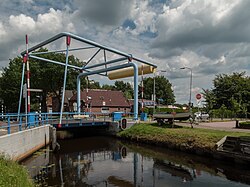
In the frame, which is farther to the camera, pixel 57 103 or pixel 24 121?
pixel 57 103

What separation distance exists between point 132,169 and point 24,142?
5.96 m

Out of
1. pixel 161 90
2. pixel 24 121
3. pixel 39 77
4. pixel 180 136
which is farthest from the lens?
pixel 161 90

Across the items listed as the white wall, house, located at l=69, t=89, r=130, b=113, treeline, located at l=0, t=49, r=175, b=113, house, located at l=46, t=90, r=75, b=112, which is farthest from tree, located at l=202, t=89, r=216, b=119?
the white wall

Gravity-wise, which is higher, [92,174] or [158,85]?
[158,85]

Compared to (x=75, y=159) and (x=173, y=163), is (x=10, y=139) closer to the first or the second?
(x=75, y=159)

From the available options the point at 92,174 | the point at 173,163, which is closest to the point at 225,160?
the point at 173,163

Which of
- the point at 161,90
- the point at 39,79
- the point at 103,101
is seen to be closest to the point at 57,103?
the point at 103,101

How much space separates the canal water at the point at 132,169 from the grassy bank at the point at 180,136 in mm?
585

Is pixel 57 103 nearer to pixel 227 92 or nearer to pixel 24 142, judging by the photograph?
pixel 227 92

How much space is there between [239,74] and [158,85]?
31102 millimetres

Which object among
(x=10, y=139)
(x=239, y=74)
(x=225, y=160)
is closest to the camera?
(x=10, y=139)

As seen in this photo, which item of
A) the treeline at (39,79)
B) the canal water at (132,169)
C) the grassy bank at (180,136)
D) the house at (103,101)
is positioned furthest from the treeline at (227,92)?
the canal water at (132,169)

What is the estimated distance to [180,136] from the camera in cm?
1673

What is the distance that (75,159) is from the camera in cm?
1502
